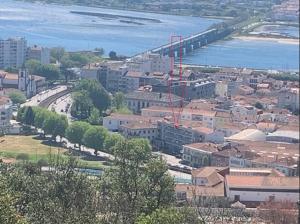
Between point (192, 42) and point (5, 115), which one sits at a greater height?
point (192, 42)

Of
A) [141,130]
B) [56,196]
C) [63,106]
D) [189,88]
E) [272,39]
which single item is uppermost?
[56,196]

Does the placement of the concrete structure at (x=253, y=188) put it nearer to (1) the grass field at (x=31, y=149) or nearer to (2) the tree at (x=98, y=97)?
(1) the grass field at (x=31, y=149)

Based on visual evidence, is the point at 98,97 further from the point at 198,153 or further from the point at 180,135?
the point at 198,153

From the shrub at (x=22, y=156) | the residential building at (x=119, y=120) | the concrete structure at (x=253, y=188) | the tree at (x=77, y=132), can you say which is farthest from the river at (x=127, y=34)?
the concrete structure at (x=253, y=188)

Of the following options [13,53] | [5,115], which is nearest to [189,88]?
[5,115]

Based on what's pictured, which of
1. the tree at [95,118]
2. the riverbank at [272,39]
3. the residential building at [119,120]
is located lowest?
the tree at [95,118]

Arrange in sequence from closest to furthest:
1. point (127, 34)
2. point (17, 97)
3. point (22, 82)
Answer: point (17, 97) < point (22, 82) < point (127, 34)

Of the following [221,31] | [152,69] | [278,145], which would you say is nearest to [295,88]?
[152,69]

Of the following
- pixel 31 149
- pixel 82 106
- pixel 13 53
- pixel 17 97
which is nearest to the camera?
pixel 31 149
